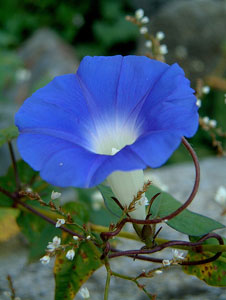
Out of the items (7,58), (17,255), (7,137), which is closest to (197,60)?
(7,58)

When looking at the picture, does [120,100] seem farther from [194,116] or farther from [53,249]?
[53,249]

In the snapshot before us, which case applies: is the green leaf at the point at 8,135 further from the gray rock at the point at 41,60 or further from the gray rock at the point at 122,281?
the gray rock at the point at 41,60

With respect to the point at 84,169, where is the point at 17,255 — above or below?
below

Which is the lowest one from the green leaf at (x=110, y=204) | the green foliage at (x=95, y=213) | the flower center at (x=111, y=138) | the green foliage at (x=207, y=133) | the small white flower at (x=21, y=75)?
the green foliage at (x=207, y=133)

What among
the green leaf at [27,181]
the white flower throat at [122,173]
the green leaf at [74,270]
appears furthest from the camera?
the green leaf at [27,181]

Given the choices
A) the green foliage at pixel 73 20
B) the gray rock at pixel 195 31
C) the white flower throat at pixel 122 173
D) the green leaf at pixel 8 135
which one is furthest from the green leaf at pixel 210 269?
the green foliage at pixel 73 20

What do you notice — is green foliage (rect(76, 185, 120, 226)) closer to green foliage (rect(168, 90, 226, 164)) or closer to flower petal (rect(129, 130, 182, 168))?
flower petal (rect(129, 130, 182, 168))

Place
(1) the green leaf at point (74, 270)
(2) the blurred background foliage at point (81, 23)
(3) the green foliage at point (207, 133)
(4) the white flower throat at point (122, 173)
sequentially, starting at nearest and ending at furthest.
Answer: (4) the white flower throat at point (122, 173), (1) the green leaf at point (74, 270), (3) the green foliage at point (207, 133), (2) the blurred background foliage at point (81, 23)
